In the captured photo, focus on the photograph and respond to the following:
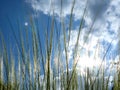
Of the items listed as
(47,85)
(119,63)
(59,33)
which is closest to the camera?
(47,85)

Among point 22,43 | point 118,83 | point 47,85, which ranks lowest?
point 47,85

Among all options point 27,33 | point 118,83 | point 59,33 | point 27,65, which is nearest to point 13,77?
point 27,65

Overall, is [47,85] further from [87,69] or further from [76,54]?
[87,69]

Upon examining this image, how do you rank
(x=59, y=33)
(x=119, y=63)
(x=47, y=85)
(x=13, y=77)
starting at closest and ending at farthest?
(x=47, y=85), (x=59, y=33), (x=13, y=77), (x=119, y=63)

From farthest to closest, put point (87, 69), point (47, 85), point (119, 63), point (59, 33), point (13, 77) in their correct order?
1. point (119, 63)
2. point (87, 69)
3. point (13, 77)
4. point (59, 33)
5. point (47, 85)

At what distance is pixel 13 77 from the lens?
8.18 ft

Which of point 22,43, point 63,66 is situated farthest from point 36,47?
point 63,66

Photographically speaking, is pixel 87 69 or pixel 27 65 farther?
pixel 87 69

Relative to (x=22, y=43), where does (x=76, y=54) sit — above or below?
below

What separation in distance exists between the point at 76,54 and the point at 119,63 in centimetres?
119

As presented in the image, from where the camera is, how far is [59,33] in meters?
2.10

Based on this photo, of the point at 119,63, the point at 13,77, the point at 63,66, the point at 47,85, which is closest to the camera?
the point at 47,85

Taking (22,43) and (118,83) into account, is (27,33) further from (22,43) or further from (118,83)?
(118,83)

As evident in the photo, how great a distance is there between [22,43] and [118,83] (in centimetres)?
128
